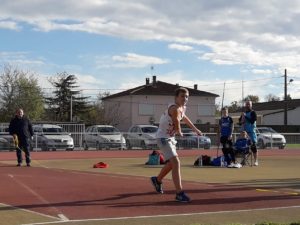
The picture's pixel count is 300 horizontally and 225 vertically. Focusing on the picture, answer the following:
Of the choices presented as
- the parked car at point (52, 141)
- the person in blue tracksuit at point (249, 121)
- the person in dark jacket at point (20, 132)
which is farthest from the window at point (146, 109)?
the person in blue tracksuit at point (249, 121)

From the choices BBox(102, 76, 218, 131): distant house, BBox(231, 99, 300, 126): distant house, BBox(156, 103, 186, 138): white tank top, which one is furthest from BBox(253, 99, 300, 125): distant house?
BBox(156, 103, 186, 138): white tank top

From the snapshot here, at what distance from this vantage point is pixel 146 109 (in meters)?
77.6

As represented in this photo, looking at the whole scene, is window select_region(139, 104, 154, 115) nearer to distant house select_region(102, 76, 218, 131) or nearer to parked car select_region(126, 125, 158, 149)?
distant house select_region(102, 76, 218, 131)

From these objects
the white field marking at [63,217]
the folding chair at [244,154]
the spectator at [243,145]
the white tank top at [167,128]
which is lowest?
the white field marking at [63,217]

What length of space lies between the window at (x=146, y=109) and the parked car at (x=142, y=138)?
41.1 metres

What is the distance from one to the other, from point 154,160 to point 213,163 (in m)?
1.95

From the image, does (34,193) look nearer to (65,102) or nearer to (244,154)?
(244,154)

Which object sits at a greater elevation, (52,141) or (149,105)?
(149,105)

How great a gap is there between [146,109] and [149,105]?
2.25ft

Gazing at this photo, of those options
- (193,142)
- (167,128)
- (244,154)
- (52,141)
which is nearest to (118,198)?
(167,128)

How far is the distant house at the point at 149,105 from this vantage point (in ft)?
254

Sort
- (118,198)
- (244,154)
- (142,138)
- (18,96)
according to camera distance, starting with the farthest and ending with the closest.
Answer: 1. (18,96)
2. (142,138)
3. (244,154)
4. (118,198)

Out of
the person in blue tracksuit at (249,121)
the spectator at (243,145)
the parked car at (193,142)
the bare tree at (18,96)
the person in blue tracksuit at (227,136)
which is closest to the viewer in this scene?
the person in blue tracksuit at (227,136)

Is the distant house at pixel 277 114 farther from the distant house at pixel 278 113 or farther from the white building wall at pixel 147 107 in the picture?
the white building wall at pixel 147 107
